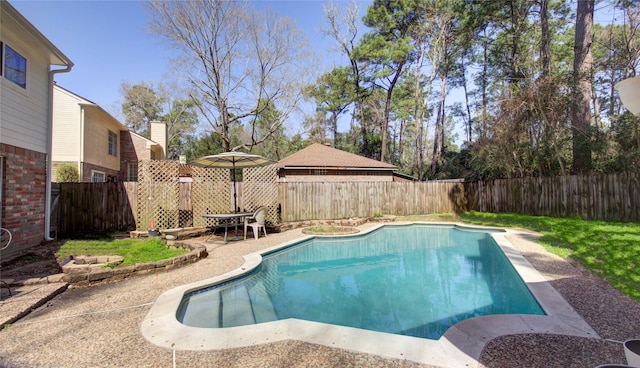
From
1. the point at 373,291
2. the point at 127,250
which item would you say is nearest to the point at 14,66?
the point at 127,250

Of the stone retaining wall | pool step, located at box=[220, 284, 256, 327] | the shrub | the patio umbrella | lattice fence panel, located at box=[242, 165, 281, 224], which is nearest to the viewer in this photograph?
pool step, located at box=[220, 284, 256, 327]

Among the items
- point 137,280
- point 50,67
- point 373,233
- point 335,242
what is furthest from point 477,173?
point 50,67

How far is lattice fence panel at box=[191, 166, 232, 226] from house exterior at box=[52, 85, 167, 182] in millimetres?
6649

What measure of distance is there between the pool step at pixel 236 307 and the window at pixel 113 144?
51.3 feet

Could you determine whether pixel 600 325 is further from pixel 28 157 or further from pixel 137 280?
pixel 28 157

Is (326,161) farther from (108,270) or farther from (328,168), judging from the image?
(108,270)

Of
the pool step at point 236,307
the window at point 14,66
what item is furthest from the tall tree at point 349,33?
the pool step at point 236,307

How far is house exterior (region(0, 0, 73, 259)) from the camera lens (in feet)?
19.0

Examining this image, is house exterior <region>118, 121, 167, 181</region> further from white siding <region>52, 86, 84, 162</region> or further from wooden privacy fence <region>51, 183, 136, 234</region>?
wooden privacy fence <region>51, 183, 136, 234</region>

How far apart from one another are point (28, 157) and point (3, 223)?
156cm

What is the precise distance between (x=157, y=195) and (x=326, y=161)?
34.5ft

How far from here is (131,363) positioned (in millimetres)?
2426

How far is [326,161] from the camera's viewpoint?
18.3 meters

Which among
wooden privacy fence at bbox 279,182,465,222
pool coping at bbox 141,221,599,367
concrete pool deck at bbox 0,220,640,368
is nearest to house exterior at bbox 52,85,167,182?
wooden privacy fence at bbox 279,182,465,222
